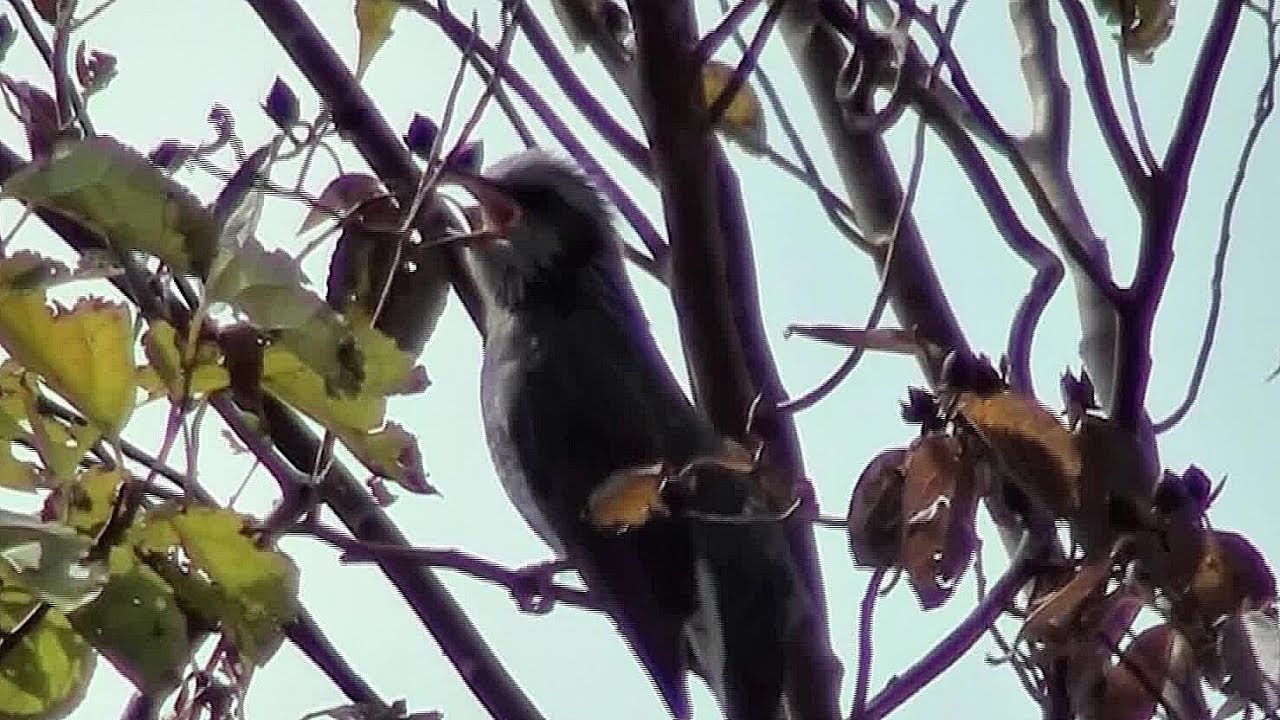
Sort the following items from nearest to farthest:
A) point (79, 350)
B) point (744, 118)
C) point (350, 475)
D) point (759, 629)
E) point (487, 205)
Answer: point (79, 350) < point (350, 475) < point (744, 118) < point (759, 629) < point (487, 205)

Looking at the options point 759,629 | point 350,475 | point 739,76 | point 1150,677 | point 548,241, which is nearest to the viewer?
point 1150,677

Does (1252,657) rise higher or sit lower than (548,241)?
lower

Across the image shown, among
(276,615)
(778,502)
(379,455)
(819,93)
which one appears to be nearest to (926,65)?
(819,93)

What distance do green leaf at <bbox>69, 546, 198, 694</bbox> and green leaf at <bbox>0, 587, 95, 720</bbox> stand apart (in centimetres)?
5

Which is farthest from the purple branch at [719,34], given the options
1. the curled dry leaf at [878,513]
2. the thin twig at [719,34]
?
the curled dry leaf at [878,513]

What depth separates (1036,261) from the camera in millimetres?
2238

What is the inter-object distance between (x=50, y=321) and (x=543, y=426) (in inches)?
86.6

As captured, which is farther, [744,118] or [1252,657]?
[744,118]

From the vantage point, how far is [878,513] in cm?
139

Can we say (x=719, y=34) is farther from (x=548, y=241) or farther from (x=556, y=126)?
(x=548, y=241)

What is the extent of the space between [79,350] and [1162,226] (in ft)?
3.81

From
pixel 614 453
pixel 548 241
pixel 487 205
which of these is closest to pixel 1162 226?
pixel 487 205

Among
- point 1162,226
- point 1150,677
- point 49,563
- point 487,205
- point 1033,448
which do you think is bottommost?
point 49,563

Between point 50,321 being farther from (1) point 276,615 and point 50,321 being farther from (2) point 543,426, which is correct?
(2) point 543,426
